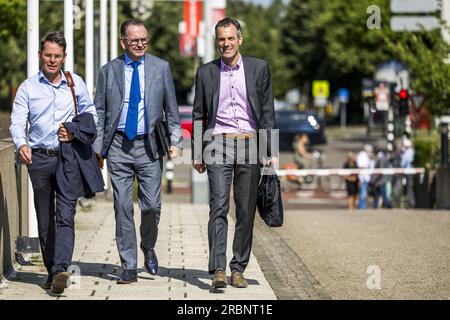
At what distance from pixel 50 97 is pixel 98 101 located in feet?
1.54

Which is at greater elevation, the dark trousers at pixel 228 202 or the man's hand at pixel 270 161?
the man's hand at pixel 270 161

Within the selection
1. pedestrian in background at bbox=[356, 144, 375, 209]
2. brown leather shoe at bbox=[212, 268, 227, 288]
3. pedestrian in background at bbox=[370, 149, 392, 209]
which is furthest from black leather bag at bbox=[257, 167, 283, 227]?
pedestrian in background at bbox=[356, 144, 375, 209]

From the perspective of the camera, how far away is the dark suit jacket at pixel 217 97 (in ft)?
29.3

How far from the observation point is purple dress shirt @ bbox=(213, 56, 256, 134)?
8961 millimetres

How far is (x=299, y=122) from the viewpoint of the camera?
4912cm

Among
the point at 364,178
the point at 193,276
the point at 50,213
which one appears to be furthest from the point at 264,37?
the point at 50,213

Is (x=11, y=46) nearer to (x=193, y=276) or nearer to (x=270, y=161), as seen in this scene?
(x=193, y=276)

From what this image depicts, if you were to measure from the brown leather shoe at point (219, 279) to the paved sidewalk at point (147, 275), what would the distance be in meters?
0.06

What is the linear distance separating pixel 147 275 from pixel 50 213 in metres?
1.10

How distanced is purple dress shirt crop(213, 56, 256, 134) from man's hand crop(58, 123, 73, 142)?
3.36 feet

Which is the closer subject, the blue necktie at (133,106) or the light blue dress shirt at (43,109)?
the light blue dress shirt at (43,109)

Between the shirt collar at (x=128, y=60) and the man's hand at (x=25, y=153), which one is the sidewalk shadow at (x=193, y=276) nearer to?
the man's hand at (x=25, y=153)

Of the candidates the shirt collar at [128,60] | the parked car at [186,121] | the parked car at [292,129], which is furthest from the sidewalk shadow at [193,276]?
the parked car at [292,129]

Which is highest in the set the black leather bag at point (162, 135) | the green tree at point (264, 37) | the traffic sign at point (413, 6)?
the green tree at point (264, 37)
